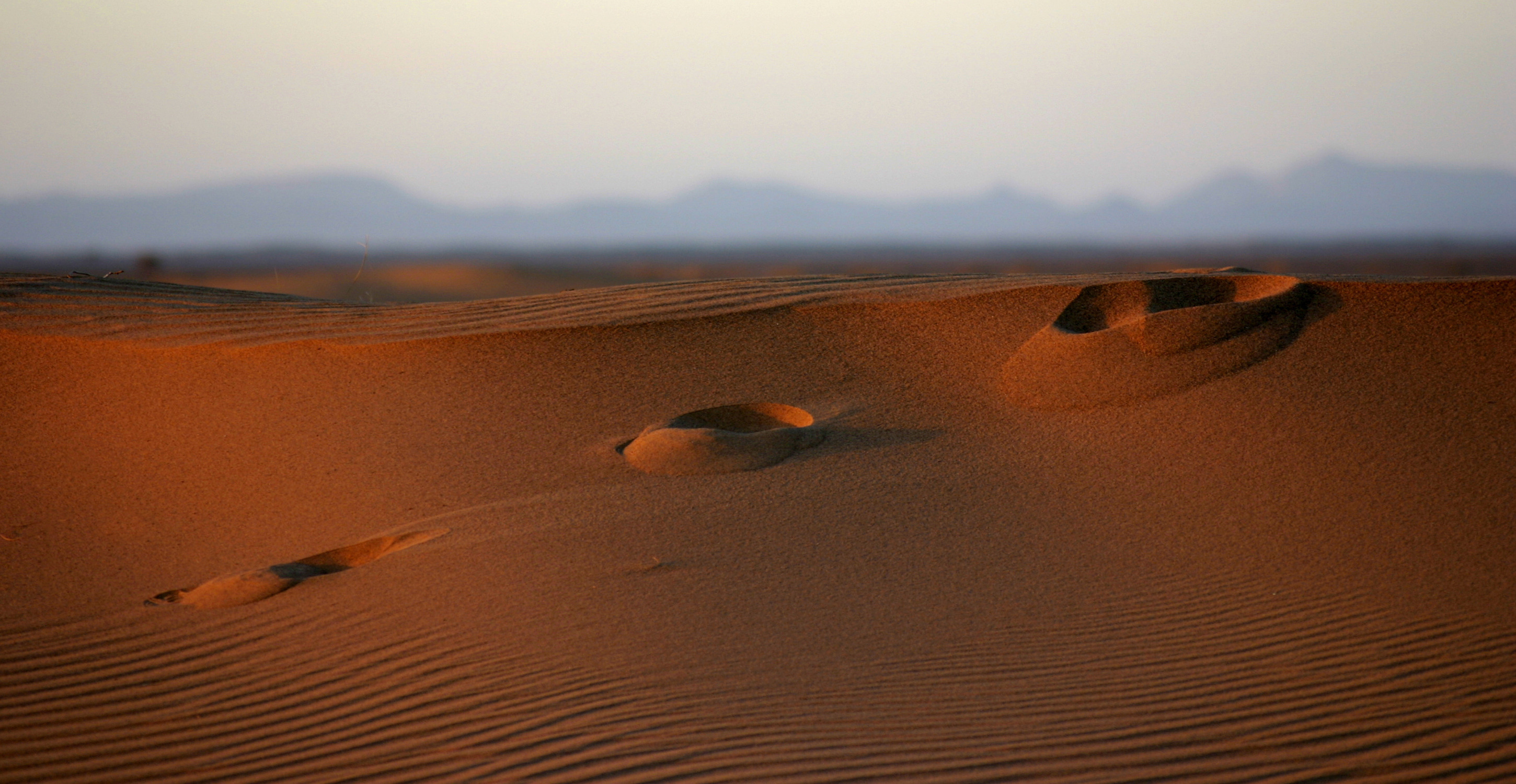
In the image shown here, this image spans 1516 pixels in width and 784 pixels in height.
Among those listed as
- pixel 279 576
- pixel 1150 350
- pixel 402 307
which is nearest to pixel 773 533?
pixel 279 576

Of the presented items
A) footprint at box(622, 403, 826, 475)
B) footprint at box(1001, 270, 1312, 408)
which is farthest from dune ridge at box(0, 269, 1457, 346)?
footprint at box(622, 403, 826, 475)

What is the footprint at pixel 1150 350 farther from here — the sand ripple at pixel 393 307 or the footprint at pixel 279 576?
the footprint at pixel 279 576

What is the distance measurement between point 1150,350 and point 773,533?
2.95m

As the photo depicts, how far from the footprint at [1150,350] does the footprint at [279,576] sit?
3.64 metres

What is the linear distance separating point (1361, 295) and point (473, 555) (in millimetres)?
5792

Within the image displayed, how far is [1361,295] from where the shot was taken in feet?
20.7

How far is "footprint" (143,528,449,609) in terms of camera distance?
13.1 ft

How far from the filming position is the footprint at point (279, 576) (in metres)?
4.00

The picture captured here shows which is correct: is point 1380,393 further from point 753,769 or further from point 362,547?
point 362,547

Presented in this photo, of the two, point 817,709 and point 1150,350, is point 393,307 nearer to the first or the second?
point 1150,350

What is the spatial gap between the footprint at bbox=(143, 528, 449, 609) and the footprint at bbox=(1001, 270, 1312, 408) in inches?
143

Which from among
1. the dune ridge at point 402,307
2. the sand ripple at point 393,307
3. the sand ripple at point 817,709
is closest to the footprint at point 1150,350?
the dune ridge at point 402,307

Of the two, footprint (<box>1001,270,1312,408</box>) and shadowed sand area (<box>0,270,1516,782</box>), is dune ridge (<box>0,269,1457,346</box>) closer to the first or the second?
shadowed sand area (<box>0,270,1516,782</box>)

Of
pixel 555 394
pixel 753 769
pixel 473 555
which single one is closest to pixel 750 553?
pixel 473 555
